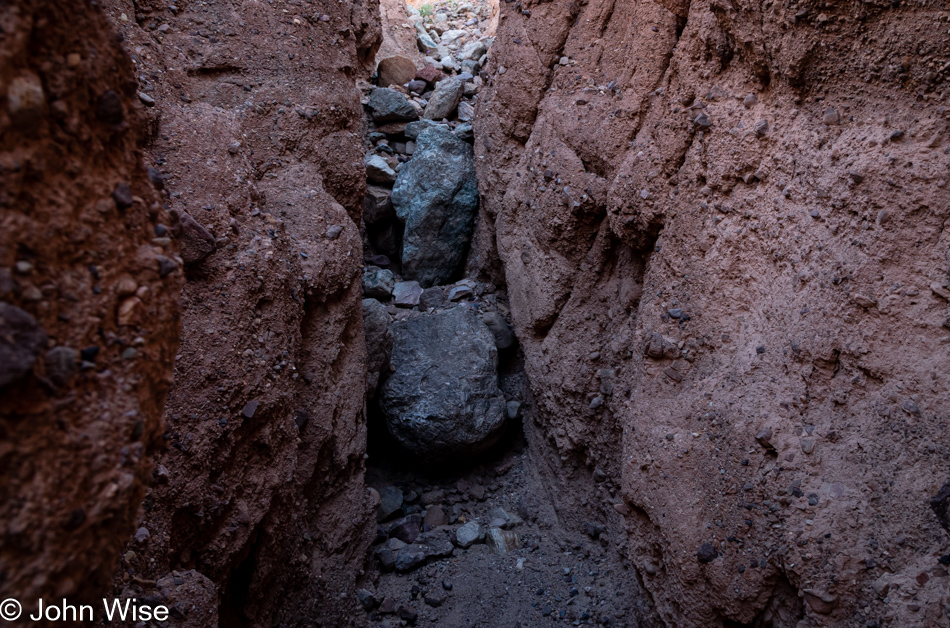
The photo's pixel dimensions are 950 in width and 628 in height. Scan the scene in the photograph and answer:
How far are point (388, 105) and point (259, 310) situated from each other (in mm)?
2750

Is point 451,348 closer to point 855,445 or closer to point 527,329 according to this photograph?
point 527,329

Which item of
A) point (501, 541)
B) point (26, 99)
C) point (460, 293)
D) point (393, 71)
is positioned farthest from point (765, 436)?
point (393, 71)

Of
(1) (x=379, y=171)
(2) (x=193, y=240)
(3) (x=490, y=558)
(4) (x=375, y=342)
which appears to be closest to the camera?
(2) (x=193, y=240)

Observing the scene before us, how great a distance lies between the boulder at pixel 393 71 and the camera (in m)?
4.85

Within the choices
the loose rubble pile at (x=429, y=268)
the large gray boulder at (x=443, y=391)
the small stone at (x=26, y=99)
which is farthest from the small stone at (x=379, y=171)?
the small stone at (x=26, y=99)

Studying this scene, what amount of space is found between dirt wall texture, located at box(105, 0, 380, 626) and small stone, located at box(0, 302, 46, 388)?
1.06 m

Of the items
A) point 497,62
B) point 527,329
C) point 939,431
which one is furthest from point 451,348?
point 939,431

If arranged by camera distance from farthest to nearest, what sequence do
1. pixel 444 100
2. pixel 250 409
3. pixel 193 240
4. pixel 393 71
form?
pixel 393 71 < pixel 444 100 < pixel 250 409 < pixel 193 240

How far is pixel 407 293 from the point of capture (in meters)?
4.09

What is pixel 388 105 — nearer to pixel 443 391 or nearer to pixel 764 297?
pixel 443 391

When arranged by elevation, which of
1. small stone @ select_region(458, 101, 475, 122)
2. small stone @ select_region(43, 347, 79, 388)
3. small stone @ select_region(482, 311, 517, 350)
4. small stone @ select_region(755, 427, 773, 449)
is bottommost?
small stone @ select_region(482, 311, 517, 350)

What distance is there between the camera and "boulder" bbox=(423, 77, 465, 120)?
15.3 feet

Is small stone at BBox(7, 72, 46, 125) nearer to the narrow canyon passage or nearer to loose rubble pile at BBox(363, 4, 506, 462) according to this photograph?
the narrow canyon passage

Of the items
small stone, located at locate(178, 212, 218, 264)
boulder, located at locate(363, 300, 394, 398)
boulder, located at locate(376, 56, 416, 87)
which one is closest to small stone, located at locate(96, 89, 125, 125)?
small stone, located at locate(178, 212, 218, 264)
